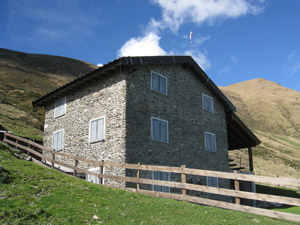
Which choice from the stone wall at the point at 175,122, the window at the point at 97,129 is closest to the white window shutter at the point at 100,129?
the window at the point at 97,129

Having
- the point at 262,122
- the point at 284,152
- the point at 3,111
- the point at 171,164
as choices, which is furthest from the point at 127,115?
the point at 262,122

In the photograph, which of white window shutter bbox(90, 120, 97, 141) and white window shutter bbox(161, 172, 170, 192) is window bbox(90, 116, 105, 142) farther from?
white window shutter bbox(161, 172, 170, 192)

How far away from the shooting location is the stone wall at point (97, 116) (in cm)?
1479

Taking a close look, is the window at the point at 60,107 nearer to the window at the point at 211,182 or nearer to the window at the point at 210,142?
the window at the point at 210,142

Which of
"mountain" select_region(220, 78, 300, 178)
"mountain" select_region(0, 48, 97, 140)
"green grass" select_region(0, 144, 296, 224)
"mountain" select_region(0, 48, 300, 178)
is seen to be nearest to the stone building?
"green grass" select_region(0, 144, 296, 224)

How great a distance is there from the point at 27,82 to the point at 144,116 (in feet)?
175

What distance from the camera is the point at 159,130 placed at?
53.8 feet

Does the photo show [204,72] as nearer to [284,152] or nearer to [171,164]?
[171,164]

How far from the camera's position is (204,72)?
20312 millimetres

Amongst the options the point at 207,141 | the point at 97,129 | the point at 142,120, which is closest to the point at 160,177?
the point at 142,120

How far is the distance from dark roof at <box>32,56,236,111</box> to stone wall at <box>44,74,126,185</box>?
1.44 feet

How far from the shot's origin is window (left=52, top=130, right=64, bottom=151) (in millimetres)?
18831

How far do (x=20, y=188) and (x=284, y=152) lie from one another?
88978 mm

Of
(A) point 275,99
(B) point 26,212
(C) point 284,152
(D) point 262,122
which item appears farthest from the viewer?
(A) point 275,99
